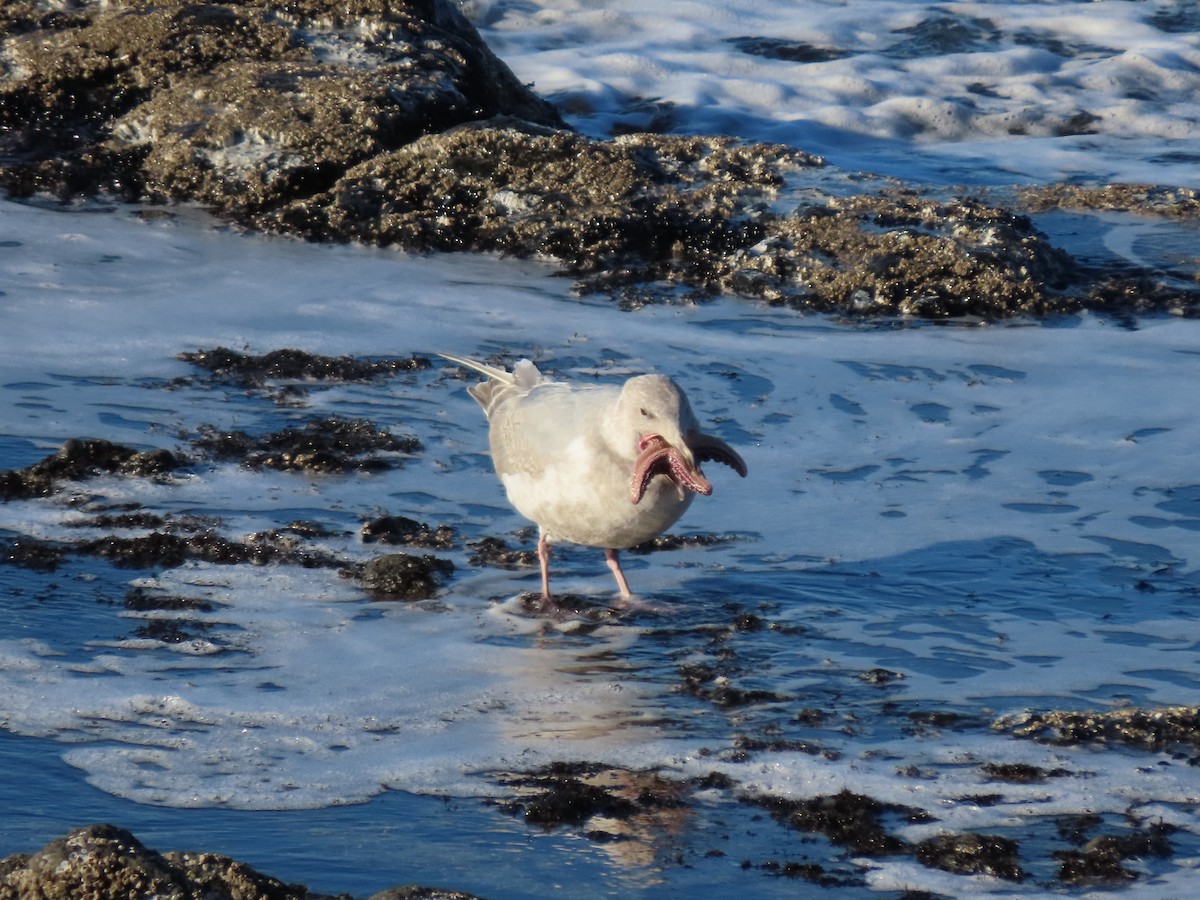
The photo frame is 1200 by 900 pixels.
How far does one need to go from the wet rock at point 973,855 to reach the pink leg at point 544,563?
1.91 metres

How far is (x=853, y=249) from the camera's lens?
26.3 ft

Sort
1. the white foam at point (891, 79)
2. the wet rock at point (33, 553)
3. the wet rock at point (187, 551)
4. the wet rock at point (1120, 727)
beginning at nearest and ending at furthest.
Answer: the wet rock at point (1120, 727) < the wet rock at point (33, 553) < the wet rock at point (187, 551) < the white foam at point (891, 79)

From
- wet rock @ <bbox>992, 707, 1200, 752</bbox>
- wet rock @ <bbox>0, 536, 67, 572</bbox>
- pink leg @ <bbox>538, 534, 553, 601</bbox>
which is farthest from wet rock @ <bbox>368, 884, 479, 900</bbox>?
wet rock @ <bbox>0, 536, 67, 572</bbox>

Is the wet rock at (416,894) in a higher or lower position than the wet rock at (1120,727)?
higher

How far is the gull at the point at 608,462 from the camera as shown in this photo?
455 cm

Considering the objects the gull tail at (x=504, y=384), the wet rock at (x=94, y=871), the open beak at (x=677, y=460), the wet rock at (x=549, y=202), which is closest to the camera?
the wet rock at (x=94, y=871)

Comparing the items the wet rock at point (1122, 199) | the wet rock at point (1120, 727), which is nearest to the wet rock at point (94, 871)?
the wet rock at point (1120, 727)

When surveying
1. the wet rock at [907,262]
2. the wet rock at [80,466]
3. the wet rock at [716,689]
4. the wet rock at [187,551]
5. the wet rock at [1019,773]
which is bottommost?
the wet rock at [1019,773]

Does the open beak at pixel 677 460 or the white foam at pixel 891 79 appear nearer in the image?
the open beak at pixel 677 460

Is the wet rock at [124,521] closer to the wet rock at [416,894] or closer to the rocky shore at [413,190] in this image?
the rocky shore at [413,190]

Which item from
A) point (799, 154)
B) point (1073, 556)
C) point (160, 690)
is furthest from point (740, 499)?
point (799, 154)

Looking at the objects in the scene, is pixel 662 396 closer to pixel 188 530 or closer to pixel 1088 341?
pixel 188 530

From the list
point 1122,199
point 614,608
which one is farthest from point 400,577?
point 1122,199

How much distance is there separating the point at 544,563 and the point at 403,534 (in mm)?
523
